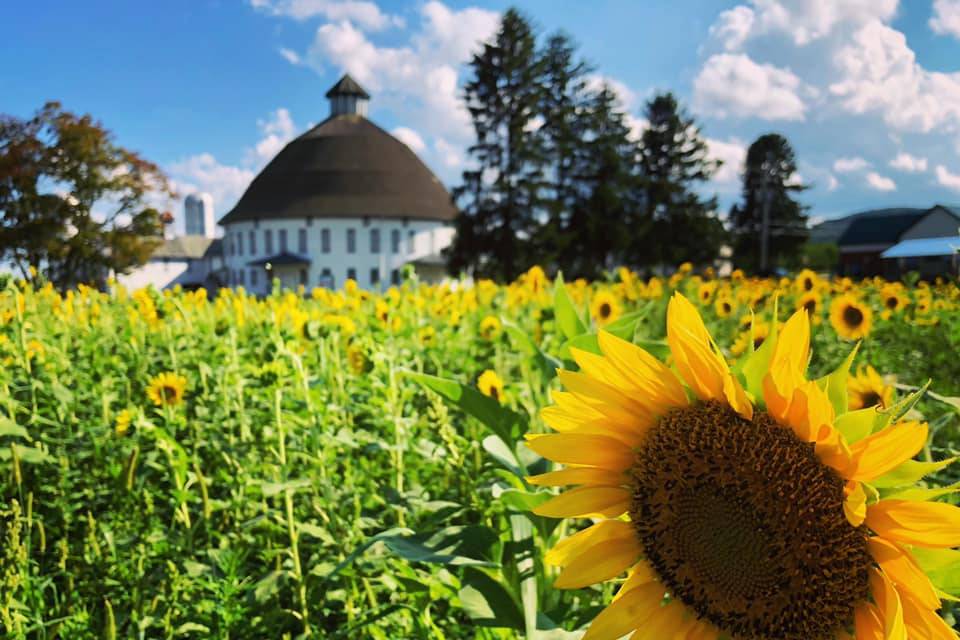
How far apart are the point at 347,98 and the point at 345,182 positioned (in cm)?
1184

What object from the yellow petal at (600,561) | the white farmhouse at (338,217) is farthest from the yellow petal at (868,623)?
the white farmhouse at (338,217)

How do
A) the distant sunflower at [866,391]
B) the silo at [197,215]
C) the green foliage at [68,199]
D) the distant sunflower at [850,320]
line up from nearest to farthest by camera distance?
the distant sunflower at [866,391] < the distant sunflower at [850,320] < the green foliage at [68,199] < the silo at [197,215]

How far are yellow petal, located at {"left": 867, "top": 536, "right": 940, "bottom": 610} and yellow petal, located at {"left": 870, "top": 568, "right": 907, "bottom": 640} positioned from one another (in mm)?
10

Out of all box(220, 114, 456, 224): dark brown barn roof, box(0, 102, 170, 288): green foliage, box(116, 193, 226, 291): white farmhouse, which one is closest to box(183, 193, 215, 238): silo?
box(116, 193, 226, 291): white farmhouse

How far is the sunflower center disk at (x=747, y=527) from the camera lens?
667 mm

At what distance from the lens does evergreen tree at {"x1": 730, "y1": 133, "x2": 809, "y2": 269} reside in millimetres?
44281

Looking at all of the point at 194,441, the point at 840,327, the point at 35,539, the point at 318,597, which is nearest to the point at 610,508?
the point at 318,597

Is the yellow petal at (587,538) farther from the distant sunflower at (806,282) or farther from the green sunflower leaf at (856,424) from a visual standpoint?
the distant sunflower at (806,282)

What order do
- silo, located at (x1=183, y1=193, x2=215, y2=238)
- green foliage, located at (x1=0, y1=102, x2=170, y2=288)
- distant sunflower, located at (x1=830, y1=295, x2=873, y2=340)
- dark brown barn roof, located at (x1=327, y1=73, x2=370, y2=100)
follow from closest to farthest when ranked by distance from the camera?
distant sunflower, located at (x1=830, y1=295, x2=873, y2=340)
green foliage, located at (x1=0, y1=102, x2=170, y2=288)
dark brown barn roof, located at (x1=327, y1=73, x2=370, y2=100)
silo, located at (x1=183, y1=193, x2=215, y2=238)

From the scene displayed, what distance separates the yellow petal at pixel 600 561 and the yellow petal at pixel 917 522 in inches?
9.6

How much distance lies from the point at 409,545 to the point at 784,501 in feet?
1.88

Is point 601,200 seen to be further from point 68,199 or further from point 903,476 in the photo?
point 903,476

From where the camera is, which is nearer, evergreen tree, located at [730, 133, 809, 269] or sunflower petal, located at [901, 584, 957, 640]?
sunflower petal, located at [901, 584, 957, 640]

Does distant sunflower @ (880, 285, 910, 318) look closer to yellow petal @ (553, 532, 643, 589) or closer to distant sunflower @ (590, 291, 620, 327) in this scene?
distant sunflower @ (590, 291, 620, 327)
